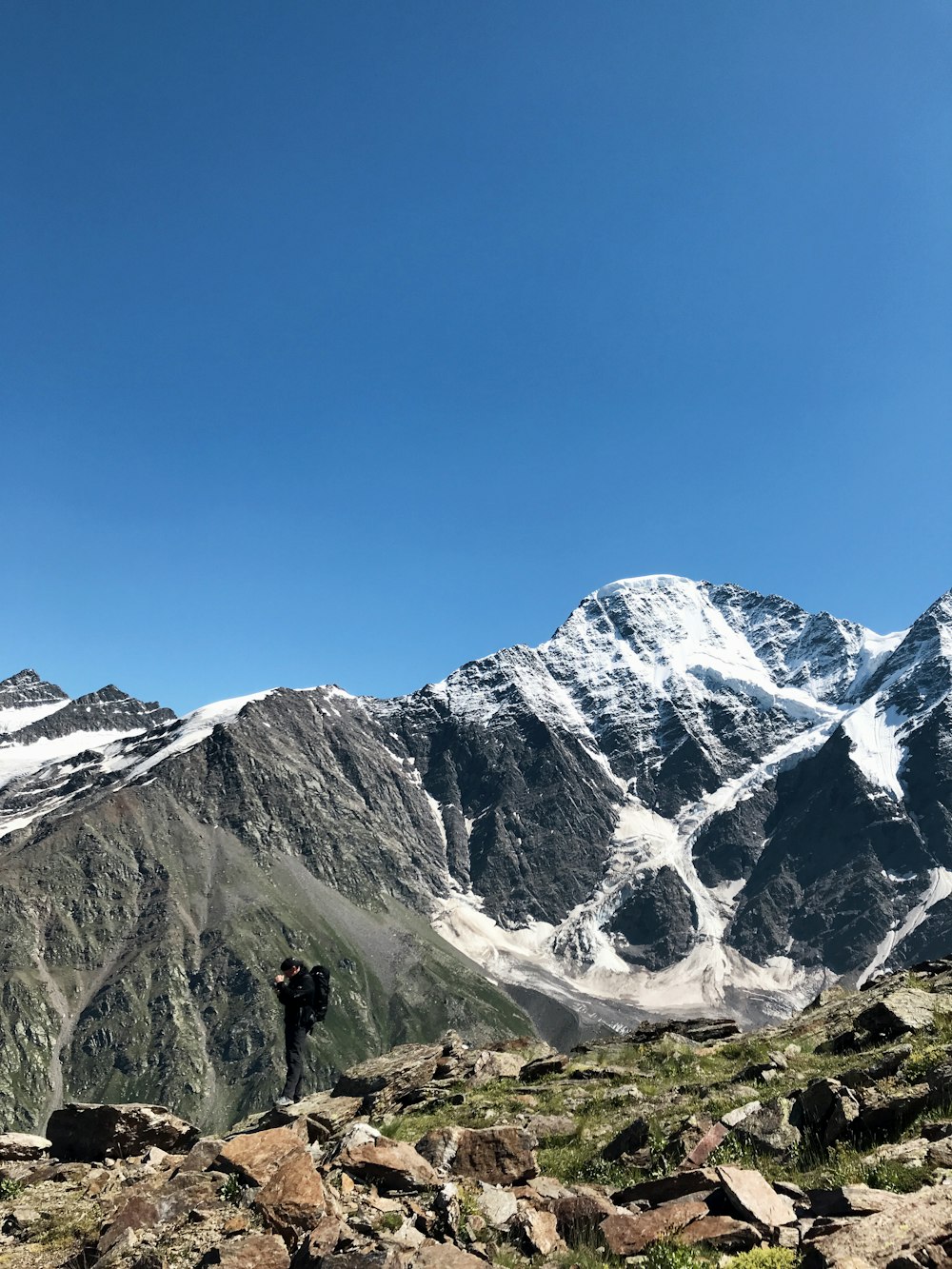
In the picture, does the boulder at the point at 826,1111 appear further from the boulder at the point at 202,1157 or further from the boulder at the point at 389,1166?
the boulder at the point at 202,1157

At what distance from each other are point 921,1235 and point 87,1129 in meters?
17.8

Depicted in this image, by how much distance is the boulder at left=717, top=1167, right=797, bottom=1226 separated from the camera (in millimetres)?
9211

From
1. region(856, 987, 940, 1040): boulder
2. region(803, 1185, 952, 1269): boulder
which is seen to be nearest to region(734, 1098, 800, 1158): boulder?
region(803, 1185, 952, 1269): boulder

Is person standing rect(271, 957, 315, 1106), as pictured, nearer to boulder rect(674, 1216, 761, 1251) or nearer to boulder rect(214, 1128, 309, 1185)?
boulder rect(214, 1128, 309, 1185)

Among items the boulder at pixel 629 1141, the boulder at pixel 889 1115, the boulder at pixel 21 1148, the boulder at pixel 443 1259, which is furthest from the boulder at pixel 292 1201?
the boulder at pixel 21 1148

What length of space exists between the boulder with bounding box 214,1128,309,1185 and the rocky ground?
0.13 ft

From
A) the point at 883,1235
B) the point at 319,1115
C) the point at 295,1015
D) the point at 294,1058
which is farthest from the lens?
the point at 294,1058

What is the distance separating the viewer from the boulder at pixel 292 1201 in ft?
34.8

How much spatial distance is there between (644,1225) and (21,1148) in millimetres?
15919

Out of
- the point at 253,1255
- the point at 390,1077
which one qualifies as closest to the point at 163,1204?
the point at 253,1255

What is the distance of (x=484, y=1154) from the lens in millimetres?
13305

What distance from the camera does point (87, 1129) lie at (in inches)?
728

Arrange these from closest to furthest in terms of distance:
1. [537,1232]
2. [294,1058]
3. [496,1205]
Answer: [537,1232] < [496,1205] < [294,1058]

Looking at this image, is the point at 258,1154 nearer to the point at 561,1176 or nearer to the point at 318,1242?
the point at 318,1242
